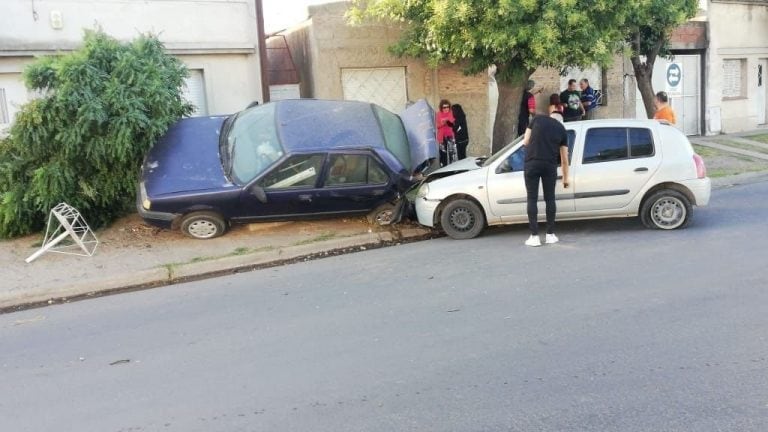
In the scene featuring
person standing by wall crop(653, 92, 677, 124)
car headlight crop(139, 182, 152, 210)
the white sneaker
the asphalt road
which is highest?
person standing by wall crop(653, 92, 677, 124)

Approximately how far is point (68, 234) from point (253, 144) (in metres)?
2.60

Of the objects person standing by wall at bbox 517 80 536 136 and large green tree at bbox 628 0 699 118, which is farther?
person standing by wall at bbox 517 80 536 136

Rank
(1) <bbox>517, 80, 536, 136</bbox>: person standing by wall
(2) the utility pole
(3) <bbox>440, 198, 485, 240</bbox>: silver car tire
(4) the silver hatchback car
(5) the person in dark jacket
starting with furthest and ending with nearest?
1. (1) <bbox>517, 80, 536, 136</bbox>: person standing by wall
2. (5) the person in dark jacket
3. (2) the utility pole
4. (3) <bbox>440, 198, 485, 240</bbox>: silver car tire
5. (4) the silver hatchback car

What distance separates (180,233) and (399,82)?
6.75 m

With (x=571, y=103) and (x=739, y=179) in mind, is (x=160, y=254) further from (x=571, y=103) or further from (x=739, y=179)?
(x=739, y=179)

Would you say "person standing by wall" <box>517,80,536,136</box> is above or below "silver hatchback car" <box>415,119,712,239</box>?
above

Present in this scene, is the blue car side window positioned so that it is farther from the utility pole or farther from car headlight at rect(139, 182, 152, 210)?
the utility pole

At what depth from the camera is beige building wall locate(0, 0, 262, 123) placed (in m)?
11.0

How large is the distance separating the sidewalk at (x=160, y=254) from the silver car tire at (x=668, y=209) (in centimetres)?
272

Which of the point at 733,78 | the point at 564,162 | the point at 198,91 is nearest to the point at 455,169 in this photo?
the point at 564,162

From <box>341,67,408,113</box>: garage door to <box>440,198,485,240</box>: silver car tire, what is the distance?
615 centimetres

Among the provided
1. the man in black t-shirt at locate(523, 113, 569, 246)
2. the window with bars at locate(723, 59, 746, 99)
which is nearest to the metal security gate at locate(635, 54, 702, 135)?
the window with bars at locate(723, 59, 746, 99)

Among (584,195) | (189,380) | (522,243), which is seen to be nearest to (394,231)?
(522,243)

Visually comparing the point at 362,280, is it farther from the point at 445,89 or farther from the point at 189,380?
the point at 445,89
